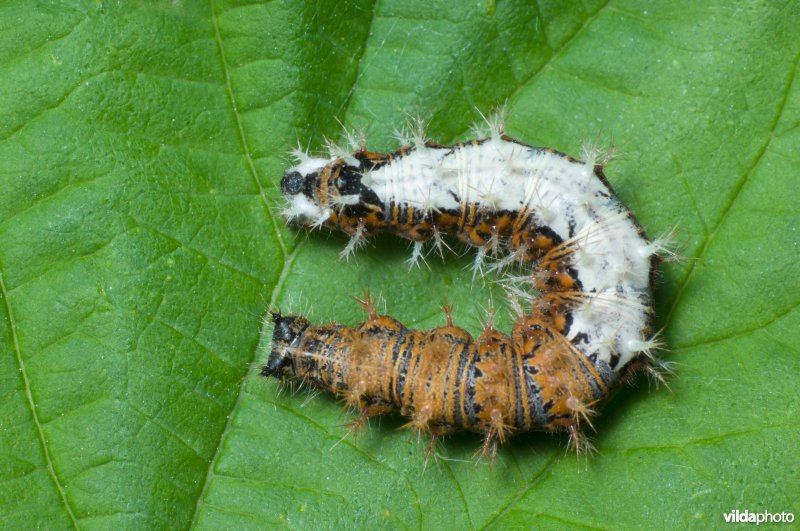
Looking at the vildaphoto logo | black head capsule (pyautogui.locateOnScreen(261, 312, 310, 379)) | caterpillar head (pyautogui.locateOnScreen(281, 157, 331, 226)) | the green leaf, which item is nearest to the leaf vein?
the green leaf

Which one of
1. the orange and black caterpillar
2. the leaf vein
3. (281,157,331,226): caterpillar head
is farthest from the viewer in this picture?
(281,157,331,226): caterpillar head

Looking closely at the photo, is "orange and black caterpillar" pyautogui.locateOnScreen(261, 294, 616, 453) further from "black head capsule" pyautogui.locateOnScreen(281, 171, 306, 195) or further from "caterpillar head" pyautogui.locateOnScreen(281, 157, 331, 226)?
"black head capsule" pyautogui.locateOnScreen(281, 171, 306, 195)

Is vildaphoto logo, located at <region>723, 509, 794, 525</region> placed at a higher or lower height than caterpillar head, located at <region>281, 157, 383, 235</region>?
lower

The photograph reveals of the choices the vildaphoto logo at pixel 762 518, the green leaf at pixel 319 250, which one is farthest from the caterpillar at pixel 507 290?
the vildaphoto logo at pixel 762 518

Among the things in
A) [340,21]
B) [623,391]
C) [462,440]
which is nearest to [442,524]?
[462,440]

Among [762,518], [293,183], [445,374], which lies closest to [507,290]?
[445,374]

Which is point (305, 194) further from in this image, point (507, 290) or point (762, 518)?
point (762, 518)

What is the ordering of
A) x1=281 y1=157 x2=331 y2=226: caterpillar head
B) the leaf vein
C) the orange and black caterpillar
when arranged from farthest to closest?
x1=281 y1=157 x2=331 y2=226: caterpillar head
the orange and black caterpillar
the leaf vein
